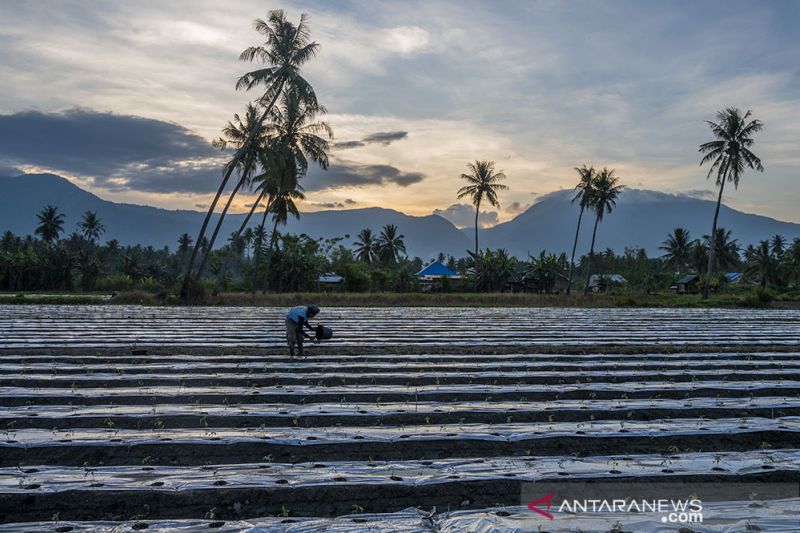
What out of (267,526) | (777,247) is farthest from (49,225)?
(777,247)

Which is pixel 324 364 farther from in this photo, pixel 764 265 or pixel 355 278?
pixel 764 265

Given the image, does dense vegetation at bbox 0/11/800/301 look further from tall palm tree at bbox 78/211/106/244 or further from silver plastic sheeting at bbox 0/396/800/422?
silver plastic sheeting at bbox 0/396/800/422

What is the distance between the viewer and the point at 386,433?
16.7 ft

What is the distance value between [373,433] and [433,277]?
46.8 metres

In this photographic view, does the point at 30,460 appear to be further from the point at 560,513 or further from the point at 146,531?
the point at 560,513

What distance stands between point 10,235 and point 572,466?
66583 millimetres

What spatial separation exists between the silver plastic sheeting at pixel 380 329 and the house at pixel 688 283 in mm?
36740

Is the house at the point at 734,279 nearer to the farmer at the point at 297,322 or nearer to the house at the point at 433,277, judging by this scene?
the house at the point at 433,277

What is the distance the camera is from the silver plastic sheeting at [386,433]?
16.0ft

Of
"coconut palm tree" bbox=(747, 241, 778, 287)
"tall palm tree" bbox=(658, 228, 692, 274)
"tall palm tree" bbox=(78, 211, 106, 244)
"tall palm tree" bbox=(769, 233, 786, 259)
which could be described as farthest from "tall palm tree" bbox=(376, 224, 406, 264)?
"tall palm tree" bbox=(769, 233, 786, 259)

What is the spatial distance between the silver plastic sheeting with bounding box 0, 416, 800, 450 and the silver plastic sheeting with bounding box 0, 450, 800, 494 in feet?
1.76

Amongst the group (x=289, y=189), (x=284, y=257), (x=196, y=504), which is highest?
(x=289, y=189)

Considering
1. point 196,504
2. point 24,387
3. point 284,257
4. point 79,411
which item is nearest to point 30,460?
point 79,411

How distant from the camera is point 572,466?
436 cm
